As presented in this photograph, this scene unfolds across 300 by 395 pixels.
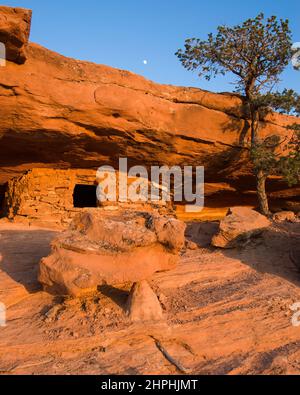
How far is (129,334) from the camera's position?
Answer: 2568 mm

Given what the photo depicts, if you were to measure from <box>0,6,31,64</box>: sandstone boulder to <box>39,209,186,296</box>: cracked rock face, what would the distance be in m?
3.49

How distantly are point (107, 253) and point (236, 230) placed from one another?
2.36 m

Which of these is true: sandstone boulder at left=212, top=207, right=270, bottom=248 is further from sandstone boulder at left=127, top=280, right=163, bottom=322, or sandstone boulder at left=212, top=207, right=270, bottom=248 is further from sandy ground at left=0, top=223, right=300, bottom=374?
sandstone boulder at left=127, top=280, right=163, bottom=322

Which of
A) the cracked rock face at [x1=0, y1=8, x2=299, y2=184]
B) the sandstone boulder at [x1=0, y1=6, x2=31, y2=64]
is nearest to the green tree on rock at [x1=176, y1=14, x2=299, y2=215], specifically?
the cracked rock face at [x1=0, y1=8, x2=299, y2=184]

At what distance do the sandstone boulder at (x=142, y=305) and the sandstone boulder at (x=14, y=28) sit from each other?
4.33 metres

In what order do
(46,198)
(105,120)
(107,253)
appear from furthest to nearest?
(46,198) < (105,120) < (107,253)

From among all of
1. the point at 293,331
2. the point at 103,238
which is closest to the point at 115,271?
the point at 103,238

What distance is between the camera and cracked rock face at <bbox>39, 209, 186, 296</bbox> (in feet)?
9.53

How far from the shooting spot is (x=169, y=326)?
2.73 metres

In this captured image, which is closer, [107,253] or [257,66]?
[107,253]

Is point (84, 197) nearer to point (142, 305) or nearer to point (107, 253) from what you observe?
point (107, 253)

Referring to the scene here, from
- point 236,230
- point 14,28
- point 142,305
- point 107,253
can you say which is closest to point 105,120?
point 14,28

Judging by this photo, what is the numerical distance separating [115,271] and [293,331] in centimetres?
159

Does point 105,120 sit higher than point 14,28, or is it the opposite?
point 14,28
